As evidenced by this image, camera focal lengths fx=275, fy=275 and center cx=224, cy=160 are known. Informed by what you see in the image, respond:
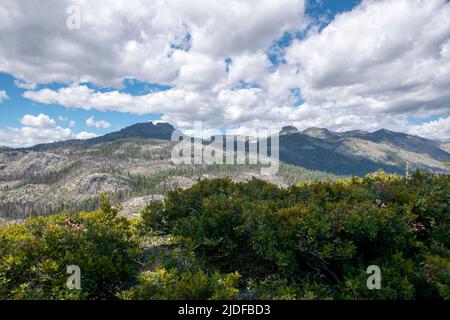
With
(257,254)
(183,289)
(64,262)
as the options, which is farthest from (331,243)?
(64,262)

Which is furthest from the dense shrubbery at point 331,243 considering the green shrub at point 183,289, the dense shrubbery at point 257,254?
the green shrub at point 183,289

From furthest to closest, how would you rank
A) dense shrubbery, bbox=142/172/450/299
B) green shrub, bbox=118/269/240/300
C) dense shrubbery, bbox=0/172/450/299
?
dense shrubbery, bbox=142/172/450/299, dense shrubbery, bbox=0/172/450/299, green shrub, bbox=118/269/240/300

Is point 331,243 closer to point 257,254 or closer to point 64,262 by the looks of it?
point 257,254

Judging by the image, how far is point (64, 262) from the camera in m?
7.66

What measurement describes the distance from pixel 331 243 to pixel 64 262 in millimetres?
7660

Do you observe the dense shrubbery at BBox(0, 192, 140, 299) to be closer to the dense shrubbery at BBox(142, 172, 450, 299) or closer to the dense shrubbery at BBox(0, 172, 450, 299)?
the dense shrubbery at BBox(0, 172, 450, 299)

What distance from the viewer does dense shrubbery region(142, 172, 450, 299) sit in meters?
7.24

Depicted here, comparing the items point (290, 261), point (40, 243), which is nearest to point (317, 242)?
point (290, 261)

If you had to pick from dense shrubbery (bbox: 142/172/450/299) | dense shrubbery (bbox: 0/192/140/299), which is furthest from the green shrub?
dense shrubbery (bbox: 0/192/140/299)

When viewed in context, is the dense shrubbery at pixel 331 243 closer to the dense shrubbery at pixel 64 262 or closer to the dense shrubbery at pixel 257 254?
the dense shrubbery at pixel 257 254

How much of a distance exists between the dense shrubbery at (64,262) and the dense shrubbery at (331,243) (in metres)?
2.16

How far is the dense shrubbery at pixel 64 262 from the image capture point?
23.0ft

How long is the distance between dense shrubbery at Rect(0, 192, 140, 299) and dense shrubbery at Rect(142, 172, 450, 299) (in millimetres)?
2156
